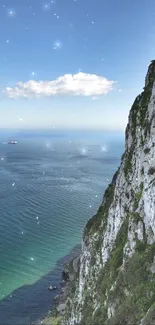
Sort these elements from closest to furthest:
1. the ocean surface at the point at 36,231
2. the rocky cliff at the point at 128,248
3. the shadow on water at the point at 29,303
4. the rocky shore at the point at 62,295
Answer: the rocky cliff at the point at 128,248 → the rocky shore at the point at 62,295 → the shadow on water at the point at 29,303 → the ocean surface at the point at 36,231

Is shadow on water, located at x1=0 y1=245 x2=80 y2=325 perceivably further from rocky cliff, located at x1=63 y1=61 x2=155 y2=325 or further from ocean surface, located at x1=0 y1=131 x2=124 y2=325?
rocky cliff, located at x1=63 y1=61 x2=155 y2=325

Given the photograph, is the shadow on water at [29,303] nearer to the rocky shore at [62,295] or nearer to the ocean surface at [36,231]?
the ocean surface at [36,231]

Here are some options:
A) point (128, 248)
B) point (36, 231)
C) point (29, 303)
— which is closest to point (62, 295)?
point (29, 303)

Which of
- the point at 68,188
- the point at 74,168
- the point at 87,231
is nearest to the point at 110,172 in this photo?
the point at 74,168

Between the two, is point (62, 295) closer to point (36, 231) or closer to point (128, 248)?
point (36, 231)

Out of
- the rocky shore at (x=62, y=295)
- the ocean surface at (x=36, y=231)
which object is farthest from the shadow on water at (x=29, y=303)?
the rocky shore at (x=62, y=295)
